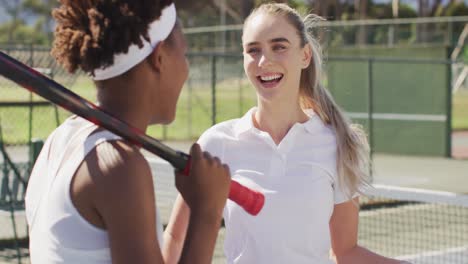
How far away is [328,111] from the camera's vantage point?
3.75 metres

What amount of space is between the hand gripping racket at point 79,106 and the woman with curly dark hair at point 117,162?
0.10 feet

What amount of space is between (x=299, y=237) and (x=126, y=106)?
1422 mm

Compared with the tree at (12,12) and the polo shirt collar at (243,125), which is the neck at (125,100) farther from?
the tree at (12,12)

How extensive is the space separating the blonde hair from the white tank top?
1583 mm

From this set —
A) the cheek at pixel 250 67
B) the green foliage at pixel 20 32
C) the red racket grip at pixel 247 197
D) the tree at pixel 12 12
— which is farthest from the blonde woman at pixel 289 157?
the green foliage at pixel 20 32

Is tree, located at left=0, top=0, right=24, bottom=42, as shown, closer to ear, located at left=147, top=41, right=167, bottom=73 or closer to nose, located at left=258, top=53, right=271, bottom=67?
nose, located at left=258, top=53, right=271, bottom=67

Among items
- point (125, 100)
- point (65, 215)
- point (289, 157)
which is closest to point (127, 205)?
point (65, 215)

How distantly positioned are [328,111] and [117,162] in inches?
75.0

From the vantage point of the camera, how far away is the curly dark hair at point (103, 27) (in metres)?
2.04

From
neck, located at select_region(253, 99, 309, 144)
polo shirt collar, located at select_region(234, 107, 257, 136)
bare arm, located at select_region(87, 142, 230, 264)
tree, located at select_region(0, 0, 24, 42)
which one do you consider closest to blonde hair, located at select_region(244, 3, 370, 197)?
neck, located at select_region(253, 99, 309, 144)

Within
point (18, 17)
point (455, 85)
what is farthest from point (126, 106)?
point (18, 17)

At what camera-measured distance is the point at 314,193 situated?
3432 mm

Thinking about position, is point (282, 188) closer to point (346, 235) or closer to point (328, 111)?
point (346, 235)

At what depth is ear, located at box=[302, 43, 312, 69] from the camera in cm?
379
